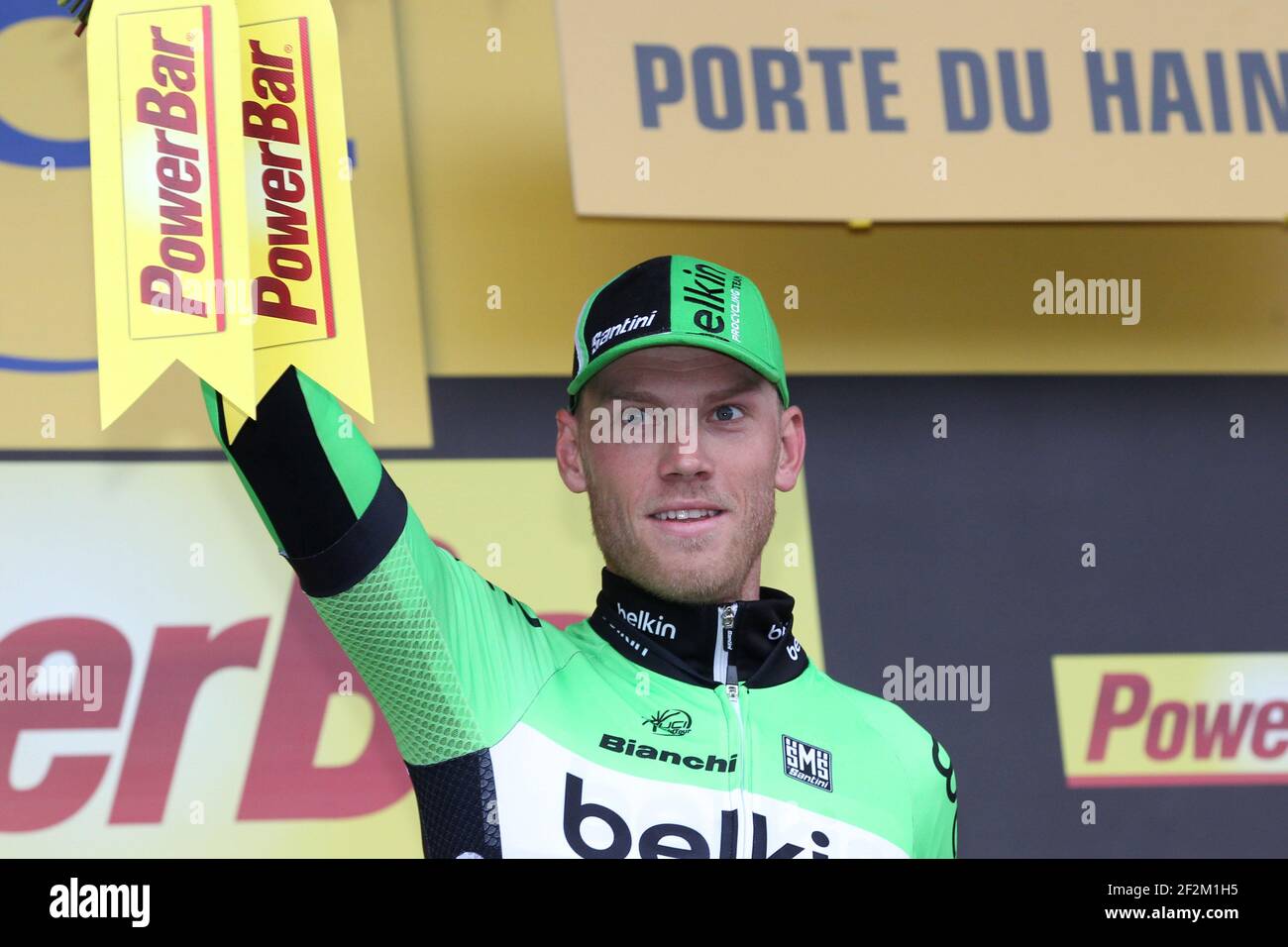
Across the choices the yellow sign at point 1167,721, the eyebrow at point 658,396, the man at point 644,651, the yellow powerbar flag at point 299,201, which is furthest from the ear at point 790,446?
the yellow sign at point 1167,721

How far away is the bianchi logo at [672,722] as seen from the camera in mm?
1551

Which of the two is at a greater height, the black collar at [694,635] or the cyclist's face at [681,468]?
the cyclist's face at [681,468]

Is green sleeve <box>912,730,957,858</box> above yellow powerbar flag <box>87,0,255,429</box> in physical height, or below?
below

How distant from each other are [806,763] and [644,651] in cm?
22

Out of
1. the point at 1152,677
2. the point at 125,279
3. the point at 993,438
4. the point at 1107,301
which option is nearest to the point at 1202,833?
the point at 1152,677

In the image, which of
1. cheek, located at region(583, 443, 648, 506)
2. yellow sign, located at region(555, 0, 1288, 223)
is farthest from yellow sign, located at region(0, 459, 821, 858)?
cheek, located at region(583, 443, 648, 506)

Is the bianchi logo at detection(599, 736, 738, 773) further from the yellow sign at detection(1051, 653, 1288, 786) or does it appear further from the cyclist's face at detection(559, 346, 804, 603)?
the yellow sign at detection(1051, 653, 1288, 786)

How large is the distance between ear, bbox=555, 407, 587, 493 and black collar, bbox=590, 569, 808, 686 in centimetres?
12

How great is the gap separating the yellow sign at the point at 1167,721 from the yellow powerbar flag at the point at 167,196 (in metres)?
2.34

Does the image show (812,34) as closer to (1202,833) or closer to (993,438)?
(993,438)

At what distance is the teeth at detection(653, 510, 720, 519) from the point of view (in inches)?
62.4

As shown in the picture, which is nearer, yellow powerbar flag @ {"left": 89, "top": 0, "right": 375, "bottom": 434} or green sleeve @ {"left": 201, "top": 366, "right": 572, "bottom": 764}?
yellow powerbar flag @ {"left": 89, "top": 0, "right": 375, "bottom": 434}

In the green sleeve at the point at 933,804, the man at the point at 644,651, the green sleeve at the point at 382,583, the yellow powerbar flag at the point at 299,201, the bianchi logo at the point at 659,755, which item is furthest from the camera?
the green sleeve at the point at 933,804

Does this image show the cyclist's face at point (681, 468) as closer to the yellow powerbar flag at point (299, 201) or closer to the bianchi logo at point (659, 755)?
the bianchi logo at point (659, 755)
